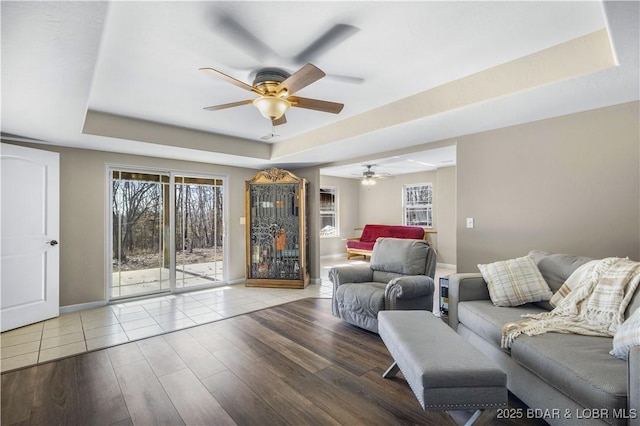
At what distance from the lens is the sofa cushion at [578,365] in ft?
4.43

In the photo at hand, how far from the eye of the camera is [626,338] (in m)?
1.51

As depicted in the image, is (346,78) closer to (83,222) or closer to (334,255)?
(83,222)

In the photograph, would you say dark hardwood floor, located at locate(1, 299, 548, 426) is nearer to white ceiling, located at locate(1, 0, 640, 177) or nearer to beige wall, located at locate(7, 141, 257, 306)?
beige wall, located at locate(7, 141, 257, 306)

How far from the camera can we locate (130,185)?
14.6 ft

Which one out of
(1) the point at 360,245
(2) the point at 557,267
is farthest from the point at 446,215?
(2) the point at 557,267

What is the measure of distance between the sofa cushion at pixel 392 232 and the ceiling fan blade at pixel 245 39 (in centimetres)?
568

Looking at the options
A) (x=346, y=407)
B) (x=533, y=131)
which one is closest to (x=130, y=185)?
(x=346, y=407)

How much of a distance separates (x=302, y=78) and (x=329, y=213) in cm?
664

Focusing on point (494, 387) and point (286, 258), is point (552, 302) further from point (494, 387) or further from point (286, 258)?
point (286, 258)

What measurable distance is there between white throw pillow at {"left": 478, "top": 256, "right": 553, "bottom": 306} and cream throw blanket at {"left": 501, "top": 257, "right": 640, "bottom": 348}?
0.22m

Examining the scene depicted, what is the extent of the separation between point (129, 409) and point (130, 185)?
3437 millimetres

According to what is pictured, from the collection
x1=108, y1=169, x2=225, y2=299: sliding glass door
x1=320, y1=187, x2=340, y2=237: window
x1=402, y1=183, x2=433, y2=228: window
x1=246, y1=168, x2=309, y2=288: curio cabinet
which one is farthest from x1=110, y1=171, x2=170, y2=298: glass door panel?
x1=402, y1=183, x2=433, y2=228: window

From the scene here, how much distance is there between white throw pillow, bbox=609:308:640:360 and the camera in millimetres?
1458

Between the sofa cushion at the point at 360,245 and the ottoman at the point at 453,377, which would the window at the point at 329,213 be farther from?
the ottoman at the point at 453,377
